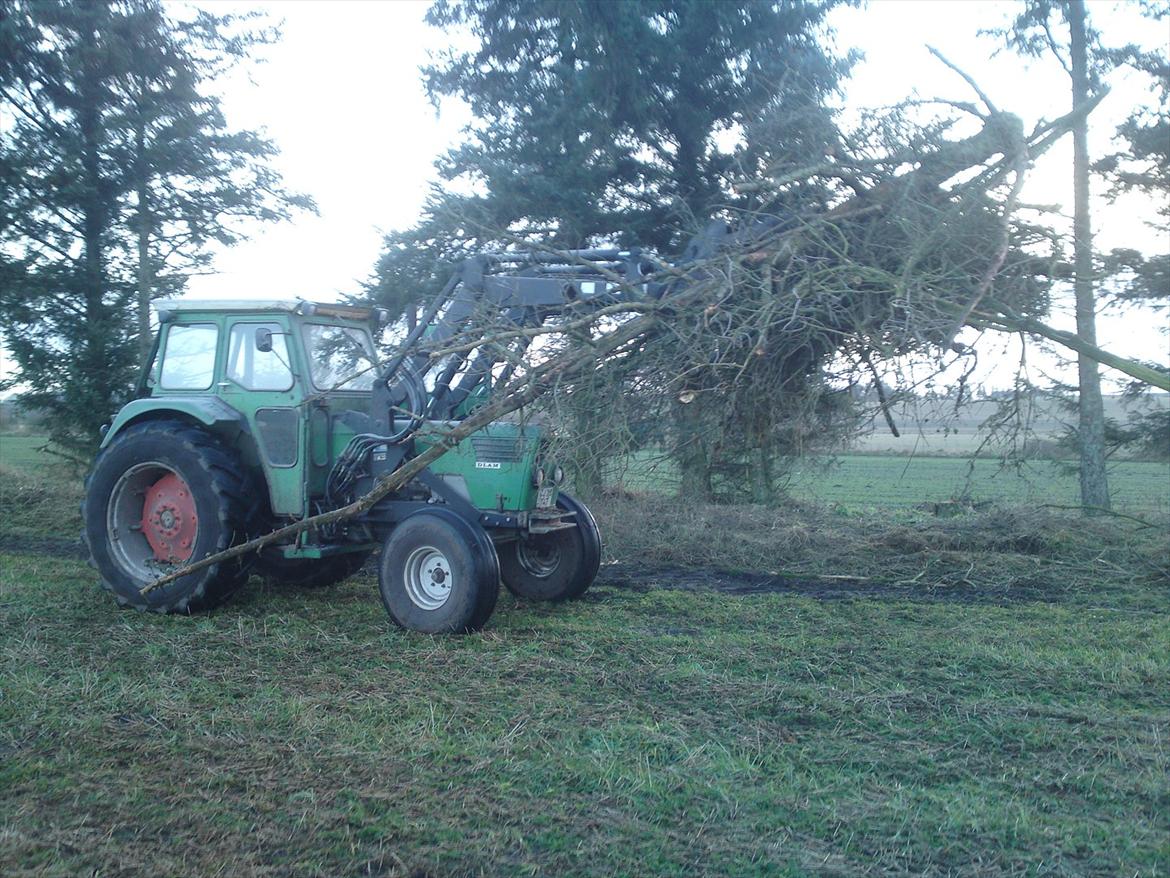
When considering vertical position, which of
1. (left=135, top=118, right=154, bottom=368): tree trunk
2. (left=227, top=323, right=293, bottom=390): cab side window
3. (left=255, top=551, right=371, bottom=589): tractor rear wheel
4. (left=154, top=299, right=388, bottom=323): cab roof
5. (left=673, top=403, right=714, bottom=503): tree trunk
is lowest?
(left=255, top=551, right=371, bottom=589): tractor rear wheel

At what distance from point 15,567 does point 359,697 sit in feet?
20.4

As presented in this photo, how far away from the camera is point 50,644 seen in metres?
6.99

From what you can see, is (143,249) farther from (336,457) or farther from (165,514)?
(336,457)

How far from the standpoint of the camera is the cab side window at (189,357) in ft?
27.8

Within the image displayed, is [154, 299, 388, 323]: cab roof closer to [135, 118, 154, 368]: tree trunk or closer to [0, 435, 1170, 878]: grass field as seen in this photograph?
[0, 435, 1170, 878]: grass field

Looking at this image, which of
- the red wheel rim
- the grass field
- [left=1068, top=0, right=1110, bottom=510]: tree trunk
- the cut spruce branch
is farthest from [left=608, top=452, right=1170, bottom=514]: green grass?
the red wheel rim

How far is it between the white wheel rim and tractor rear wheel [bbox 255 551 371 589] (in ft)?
5.48

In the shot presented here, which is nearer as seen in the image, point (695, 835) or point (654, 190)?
point (695, 835)

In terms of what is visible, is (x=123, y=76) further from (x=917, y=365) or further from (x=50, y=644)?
(x=917, y=365)

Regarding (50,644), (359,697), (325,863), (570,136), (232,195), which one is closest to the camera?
(325,863)

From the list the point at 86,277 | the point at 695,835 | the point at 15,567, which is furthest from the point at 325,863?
the point at 86,277

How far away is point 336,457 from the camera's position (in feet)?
27.1

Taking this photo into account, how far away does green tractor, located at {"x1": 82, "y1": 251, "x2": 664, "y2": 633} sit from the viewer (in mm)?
7598

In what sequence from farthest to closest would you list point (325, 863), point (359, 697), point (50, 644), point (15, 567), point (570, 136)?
point (570, 136) < point (15, 567) < point (50, 644) < point (359, 697) < point (325, 863)
